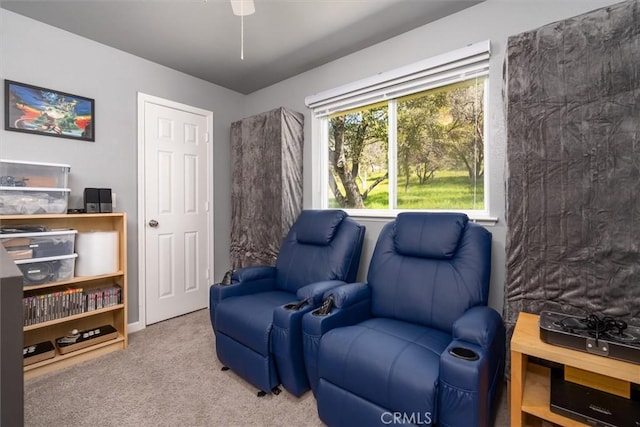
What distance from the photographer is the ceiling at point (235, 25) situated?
1979 mm

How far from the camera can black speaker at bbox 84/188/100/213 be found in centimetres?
221

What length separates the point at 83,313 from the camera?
2168mm

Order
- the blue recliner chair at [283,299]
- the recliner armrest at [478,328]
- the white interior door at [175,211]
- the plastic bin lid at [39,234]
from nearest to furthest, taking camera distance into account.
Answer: the recliner armrest at [478,328], the blue recliner chair at [283,299], the plastic bin lid at [39,234], the white interior door at [175,211]

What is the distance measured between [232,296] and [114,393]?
2.83 ft

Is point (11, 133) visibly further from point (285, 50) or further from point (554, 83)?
point (554, 83)

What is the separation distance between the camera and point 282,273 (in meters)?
2.37

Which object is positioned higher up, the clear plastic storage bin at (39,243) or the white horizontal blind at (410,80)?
the white horizontal blind at (410,80)

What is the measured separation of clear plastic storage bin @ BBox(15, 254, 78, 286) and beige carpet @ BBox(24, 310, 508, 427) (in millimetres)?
641

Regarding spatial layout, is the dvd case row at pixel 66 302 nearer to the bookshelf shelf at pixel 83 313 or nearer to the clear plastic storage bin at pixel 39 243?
the bookshelf shelf at pixel 83 313

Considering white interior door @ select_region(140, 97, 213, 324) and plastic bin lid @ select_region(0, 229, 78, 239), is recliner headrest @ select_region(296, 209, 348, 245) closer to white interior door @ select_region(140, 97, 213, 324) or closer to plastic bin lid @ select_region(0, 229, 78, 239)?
white interior door @ select_region(140, 97, 213, 324)

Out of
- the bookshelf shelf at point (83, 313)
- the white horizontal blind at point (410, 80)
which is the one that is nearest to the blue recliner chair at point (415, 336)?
the white horizontal blind at point (410, 80)

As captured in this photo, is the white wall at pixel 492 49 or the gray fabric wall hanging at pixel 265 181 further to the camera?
the gray fabric wall hanging at pixel 265 181

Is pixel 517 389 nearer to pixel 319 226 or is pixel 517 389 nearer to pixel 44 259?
pixel 319 226

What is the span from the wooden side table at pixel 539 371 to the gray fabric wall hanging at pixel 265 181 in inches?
77.9
